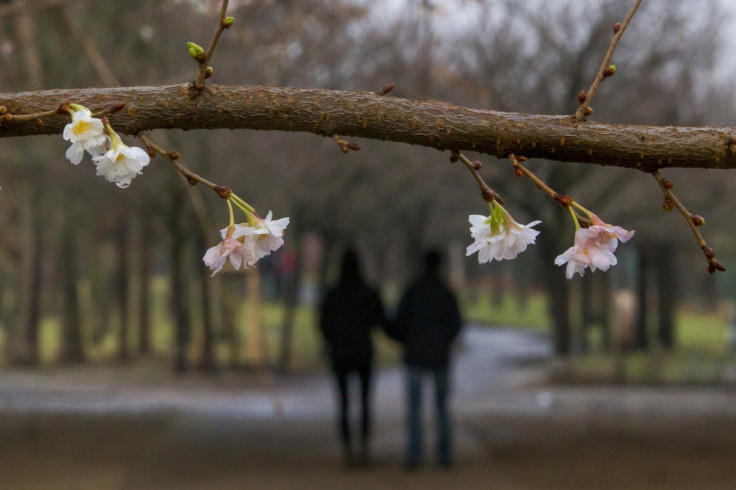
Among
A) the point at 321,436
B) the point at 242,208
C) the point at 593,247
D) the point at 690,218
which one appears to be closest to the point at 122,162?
the point at 242,208

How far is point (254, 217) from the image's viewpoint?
141 centimetres

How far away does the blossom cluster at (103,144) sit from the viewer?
51.9 inches

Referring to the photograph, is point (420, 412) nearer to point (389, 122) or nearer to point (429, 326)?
point (429, 326)

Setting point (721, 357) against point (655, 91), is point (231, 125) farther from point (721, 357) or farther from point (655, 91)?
point (721, 357)

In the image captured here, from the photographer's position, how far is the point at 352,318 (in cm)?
757

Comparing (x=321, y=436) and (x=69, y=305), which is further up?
(x=69, y=305)

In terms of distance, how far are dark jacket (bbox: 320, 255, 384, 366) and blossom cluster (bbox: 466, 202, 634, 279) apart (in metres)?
Answer: 6.00

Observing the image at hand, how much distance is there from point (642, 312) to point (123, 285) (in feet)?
36.8

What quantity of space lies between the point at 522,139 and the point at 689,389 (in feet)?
48.5

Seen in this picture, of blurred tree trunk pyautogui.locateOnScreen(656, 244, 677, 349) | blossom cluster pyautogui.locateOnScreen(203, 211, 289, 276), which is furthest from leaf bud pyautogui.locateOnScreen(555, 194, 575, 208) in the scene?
blurred tree trunk pyautogui.locateOnScreen(656, 244, 677, 349)

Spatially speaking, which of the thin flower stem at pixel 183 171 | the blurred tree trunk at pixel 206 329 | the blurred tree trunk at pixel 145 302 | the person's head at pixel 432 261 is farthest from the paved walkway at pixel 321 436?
the thin flower stem at pixel 183 171

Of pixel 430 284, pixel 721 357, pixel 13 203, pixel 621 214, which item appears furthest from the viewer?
pixel 13 203

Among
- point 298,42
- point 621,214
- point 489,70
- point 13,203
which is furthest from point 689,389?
point 13,203

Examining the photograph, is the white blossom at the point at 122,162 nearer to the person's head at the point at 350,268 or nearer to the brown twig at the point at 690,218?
the brown twig at the point at 690,218
